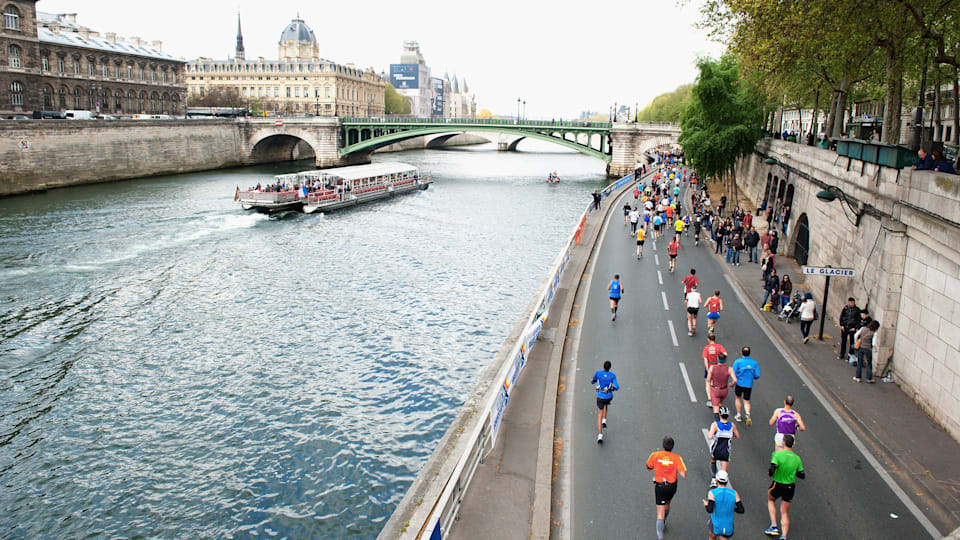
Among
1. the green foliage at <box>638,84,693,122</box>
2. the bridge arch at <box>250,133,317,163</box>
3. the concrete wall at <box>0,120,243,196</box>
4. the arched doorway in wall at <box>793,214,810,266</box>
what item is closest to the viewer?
the arched doorway in wall at <box>793,214,810,266</box>

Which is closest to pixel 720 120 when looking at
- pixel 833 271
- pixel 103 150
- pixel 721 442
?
pixel 833 271

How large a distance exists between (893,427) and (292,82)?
14350 centimetres

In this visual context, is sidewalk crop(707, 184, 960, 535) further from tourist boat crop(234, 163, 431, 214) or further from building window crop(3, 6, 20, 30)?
building window crop(3, 6, 20, 30)

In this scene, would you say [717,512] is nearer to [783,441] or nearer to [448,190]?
[783,441]

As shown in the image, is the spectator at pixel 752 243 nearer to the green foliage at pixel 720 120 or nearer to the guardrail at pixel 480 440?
the green foliage at pixel 720 120

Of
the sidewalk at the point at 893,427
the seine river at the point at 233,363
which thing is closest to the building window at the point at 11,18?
the seine river at the point at 233,363

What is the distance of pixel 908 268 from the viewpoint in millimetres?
15875

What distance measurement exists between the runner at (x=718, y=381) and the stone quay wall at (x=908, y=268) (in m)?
4.16

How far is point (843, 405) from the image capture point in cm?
1473

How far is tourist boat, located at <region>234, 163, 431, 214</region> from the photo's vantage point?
49.1 meters

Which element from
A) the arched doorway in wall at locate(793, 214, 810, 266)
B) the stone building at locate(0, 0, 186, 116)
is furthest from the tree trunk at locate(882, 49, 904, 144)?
the stone building at locate(0, 0, 186, 116)

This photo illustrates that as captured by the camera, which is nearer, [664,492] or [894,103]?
[664,492]

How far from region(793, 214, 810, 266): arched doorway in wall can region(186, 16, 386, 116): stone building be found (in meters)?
115

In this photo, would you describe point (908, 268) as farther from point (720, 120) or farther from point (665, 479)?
point (720, 120)
